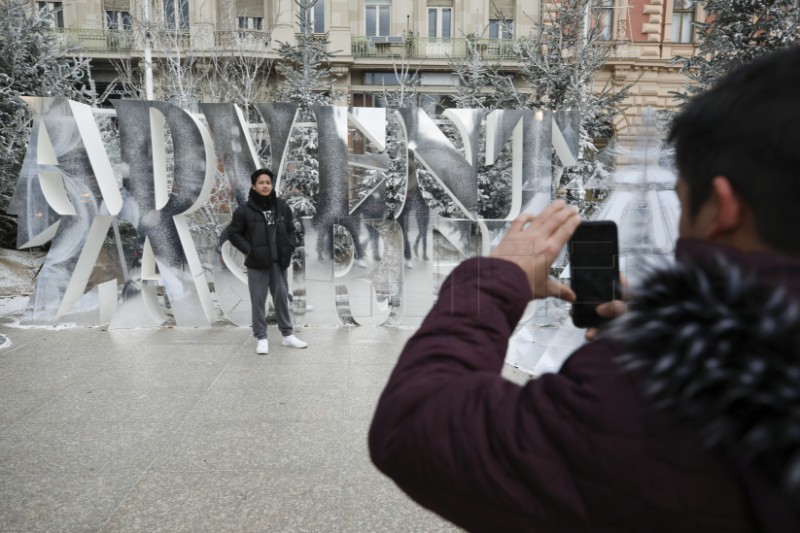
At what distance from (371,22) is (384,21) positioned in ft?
1.70

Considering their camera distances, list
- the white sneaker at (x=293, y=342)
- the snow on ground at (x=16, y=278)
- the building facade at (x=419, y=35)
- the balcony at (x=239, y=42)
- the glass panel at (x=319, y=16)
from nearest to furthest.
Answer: the white sneaker at (x=293, y=342) → the snow on ground at (x=16, y=278) → the balcony at (x=239, y=42) → the building facade at (x=419, y=35) → the glass panel at (x=319, y=16)

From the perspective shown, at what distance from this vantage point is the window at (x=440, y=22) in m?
23.2

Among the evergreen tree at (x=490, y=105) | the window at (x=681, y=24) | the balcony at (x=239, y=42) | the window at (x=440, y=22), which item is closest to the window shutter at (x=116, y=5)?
the balcony at (x=239, y=42)

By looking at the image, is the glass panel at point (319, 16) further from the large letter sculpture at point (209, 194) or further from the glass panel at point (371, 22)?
the large letter sculpture at point (209, 194)

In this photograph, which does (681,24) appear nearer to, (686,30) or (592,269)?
(686,30)

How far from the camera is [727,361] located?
2.11 ft

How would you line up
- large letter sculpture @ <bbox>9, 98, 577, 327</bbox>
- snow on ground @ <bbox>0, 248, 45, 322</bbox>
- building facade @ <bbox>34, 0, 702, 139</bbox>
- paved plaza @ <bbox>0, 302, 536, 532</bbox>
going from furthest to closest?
1. building facade @ <bbox>34, 0, 702, 139</bbox>
2. snow on ground @ <bbox>0, 248, 45, 322</bbox>
3. large letter sculpture @ <bbox>9, 98, 577, 327</bbox>
4. paved plaza @ <bbox>0, 302, 536, 532</bbox>

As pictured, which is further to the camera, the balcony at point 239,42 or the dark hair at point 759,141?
the balcony at point 239,42

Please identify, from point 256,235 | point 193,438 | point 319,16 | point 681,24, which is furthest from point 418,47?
point 193,438

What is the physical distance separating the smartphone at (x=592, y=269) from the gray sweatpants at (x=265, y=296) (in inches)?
215

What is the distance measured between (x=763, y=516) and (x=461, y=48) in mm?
24472

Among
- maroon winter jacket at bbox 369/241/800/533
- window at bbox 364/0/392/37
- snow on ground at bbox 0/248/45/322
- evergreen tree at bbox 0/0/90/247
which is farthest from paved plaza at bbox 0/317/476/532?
window at bbox 364/0/392/37

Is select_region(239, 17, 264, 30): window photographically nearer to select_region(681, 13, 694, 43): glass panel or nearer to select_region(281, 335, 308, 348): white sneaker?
select_region(681, 13, 694, 43): glass panel

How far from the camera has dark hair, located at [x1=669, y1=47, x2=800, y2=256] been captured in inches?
26.7
